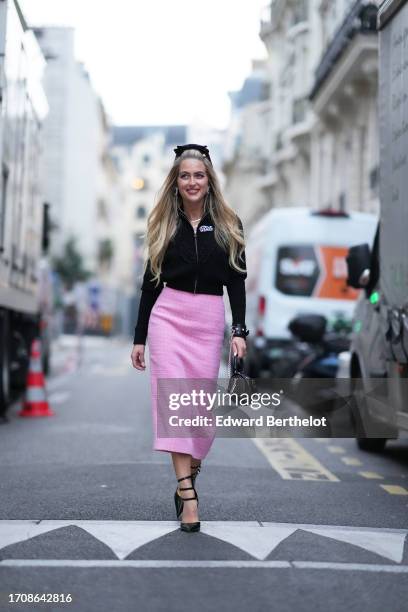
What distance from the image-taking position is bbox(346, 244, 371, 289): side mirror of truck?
27.7 feet

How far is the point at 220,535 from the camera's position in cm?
514

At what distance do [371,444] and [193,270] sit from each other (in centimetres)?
442

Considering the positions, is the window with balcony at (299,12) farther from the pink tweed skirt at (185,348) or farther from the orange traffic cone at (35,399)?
the pink tweed skirt at (185,348)

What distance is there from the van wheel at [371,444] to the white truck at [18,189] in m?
3.73

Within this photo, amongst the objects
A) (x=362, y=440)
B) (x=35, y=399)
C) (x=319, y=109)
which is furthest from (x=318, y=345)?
(x=319, y=109)

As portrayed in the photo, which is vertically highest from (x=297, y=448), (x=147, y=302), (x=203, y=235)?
(x=203, y=235)

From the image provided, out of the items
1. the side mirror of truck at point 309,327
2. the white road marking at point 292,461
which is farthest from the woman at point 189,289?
the side mirror of truck at point 309,327

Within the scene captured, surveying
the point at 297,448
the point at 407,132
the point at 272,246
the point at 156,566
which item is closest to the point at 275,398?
the point at 156,566

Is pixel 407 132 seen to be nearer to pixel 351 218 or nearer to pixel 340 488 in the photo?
pixel 340 488

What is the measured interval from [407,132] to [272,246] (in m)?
8.97

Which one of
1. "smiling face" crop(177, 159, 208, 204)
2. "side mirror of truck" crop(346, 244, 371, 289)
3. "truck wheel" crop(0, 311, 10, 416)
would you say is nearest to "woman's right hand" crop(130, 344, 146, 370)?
"smiling face" crop(177, 159, 208, 204)

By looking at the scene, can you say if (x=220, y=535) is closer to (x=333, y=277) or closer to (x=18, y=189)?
(x=18, y=189)

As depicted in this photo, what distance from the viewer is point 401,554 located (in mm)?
4898

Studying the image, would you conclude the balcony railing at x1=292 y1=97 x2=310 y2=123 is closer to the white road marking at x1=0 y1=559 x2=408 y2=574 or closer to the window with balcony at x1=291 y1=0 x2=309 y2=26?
the window with balcony at x1=291 y1=0 x2=309 y2=26
